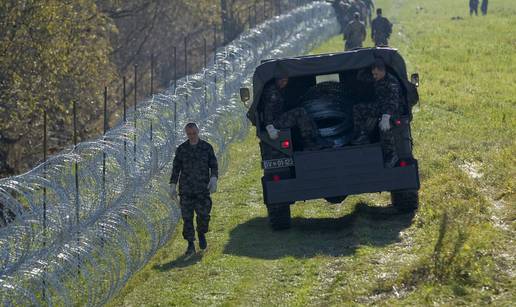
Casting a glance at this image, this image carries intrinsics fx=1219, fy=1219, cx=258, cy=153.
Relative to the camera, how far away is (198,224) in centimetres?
1548

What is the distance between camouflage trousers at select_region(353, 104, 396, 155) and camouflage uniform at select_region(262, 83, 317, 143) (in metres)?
0.59

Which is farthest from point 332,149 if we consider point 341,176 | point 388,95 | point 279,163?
point 388,95

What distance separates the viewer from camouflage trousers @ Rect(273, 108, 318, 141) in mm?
16109

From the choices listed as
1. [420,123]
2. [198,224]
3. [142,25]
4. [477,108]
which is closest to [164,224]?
[198,224]

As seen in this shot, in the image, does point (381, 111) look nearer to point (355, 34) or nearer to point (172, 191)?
point (172, 191)

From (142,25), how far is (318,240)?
3047 cm

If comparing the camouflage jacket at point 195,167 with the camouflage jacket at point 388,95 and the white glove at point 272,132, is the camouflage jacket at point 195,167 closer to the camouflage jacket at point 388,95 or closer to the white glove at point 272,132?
the white glove at point 272,132

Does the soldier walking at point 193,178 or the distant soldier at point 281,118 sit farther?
the distant soldier at point 281,118

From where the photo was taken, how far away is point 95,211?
13500 mm

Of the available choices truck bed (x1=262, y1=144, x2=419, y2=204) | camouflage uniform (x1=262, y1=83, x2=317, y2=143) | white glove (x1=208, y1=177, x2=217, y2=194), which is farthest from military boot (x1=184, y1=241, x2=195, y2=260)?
camouflage uniform (x1=262, y1=83, x2=317, y2=143)

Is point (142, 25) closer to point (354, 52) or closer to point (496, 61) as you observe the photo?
point (496, 61)

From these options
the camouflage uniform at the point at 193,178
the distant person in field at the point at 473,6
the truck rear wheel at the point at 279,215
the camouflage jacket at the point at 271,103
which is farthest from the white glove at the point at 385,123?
the distant person in field at the point at 473,6

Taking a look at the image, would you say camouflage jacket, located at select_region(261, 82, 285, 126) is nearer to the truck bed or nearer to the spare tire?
the spare tire

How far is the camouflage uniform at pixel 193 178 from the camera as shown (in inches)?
596
